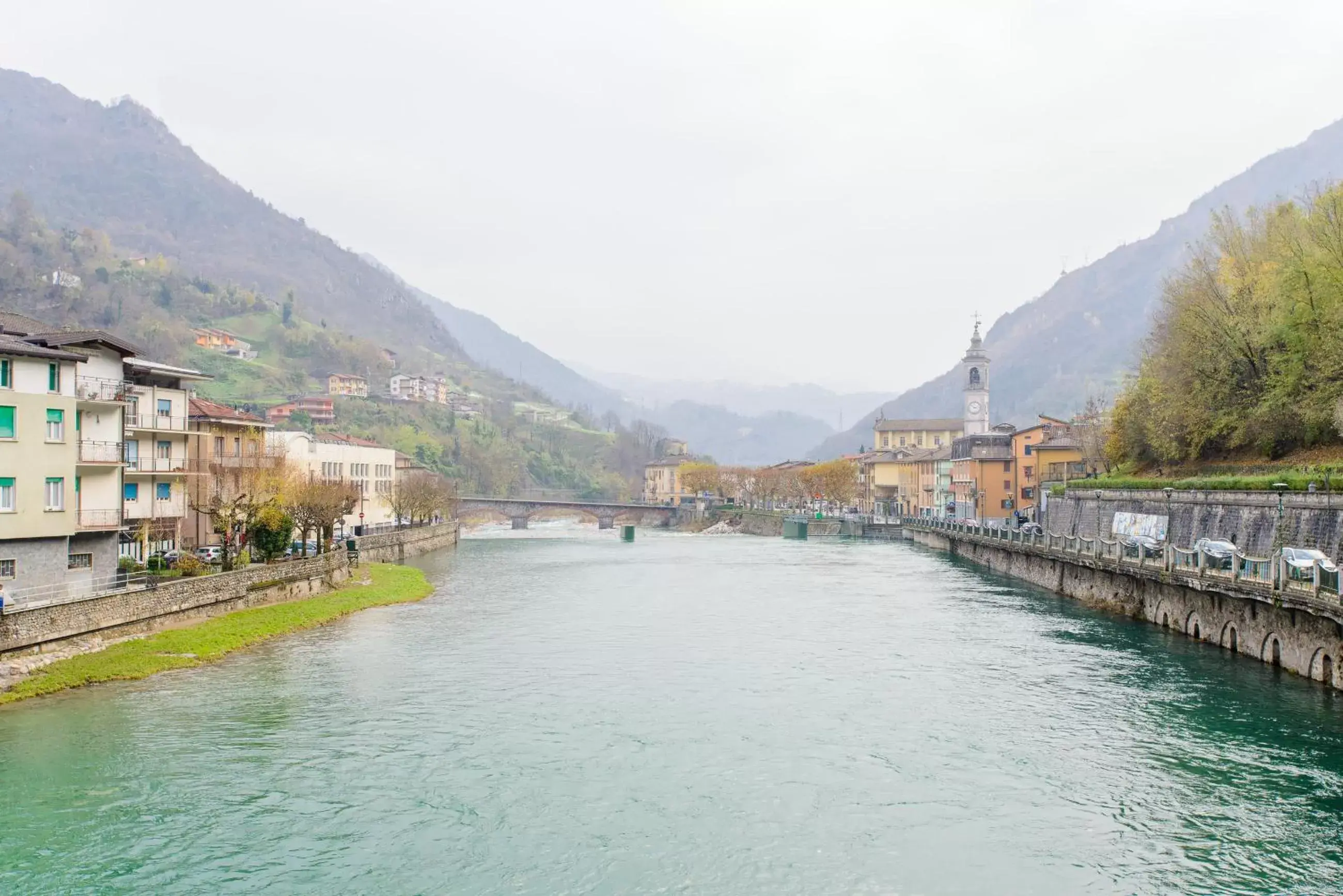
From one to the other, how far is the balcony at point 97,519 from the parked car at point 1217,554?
42068mm

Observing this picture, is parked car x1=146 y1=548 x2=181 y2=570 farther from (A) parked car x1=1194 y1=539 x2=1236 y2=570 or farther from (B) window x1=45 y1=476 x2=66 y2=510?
(A) parked car x1=1194 y1=539 x2=1236 y2=570

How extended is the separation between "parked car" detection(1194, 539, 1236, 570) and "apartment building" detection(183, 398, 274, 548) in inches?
1794

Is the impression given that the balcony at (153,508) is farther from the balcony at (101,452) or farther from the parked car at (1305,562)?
the parked car at (1305,562)

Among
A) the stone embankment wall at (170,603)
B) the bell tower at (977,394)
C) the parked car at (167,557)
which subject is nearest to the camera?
the stone embankment wall at (170,603)

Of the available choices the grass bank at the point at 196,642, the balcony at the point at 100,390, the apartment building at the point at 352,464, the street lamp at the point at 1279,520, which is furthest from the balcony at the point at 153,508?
the street lamp at the point at 1279,520

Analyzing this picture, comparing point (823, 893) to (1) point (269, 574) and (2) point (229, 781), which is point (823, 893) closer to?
(2) point (229, 781)

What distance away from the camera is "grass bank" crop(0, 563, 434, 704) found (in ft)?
104

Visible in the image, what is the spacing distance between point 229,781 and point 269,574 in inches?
1084

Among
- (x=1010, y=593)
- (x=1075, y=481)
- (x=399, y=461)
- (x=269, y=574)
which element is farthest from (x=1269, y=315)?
(x=399, y=461)

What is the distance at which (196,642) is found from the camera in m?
38.5

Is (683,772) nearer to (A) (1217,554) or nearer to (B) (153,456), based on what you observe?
(A) (1217,554)

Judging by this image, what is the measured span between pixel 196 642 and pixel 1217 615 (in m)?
38.1

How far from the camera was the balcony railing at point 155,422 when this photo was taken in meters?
48.4

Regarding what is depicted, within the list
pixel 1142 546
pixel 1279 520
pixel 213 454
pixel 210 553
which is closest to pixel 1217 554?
pixel 1279 520
